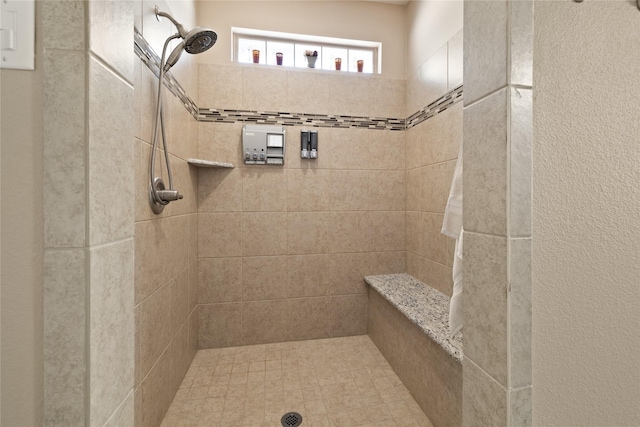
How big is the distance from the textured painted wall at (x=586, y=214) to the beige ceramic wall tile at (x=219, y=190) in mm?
2067

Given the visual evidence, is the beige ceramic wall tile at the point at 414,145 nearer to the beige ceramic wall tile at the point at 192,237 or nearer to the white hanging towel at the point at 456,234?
the white hanging towel at the point at 456,234

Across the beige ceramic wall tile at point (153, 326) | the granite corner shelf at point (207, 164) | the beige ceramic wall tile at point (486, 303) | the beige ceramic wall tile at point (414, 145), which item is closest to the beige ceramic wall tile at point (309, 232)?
the granite corner shelf at point (207, 164)

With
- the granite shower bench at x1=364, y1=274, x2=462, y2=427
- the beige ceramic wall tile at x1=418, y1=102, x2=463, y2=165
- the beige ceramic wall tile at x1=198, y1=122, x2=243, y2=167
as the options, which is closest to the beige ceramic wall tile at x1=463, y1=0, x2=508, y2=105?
the granite shower bench at x1=364, y1=274, x2=462, y2=427

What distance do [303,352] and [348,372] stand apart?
43 centimetres

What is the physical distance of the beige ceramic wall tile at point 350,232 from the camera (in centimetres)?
249

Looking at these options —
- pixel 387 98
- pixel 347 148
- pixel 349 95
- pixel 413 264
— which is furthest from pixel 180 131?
pixel 413 264

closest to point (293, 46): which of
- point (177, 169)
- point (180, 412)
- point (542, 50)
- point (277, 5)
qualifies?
point (277, 5)

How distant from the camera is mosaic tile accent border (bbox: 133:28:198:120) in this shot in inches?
50.0

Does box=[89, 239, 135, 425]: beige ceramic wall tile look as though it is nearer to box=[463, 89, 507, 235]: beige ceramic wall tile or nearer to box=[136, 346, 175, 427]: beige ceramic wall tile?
box=[463, 89, 507, 235]: beige ceramic wall tile

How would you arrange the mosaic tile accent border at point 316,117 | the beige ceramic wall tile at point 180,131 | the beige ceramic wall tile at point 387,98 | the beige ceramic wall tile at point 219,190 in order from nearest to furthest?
the beige ceramic wall tile at point 180,131, the mosaic tile accent border at point 316,117, the beige ceramic wall tile at point 219,190, the beige ceramic wall tile at point 387,98

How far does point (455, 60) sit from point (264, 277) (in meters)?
2.15

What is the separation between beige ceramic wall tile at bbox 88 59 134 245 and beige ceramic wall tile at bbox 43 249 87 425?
58 millimetres

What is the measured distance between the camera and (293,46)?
2.56 metres

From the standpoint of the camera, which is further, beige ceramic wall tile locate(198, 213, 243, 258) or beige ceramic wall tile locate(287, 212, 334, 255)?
beige ceramic wall tile locate(287, 212, 334, 255)
